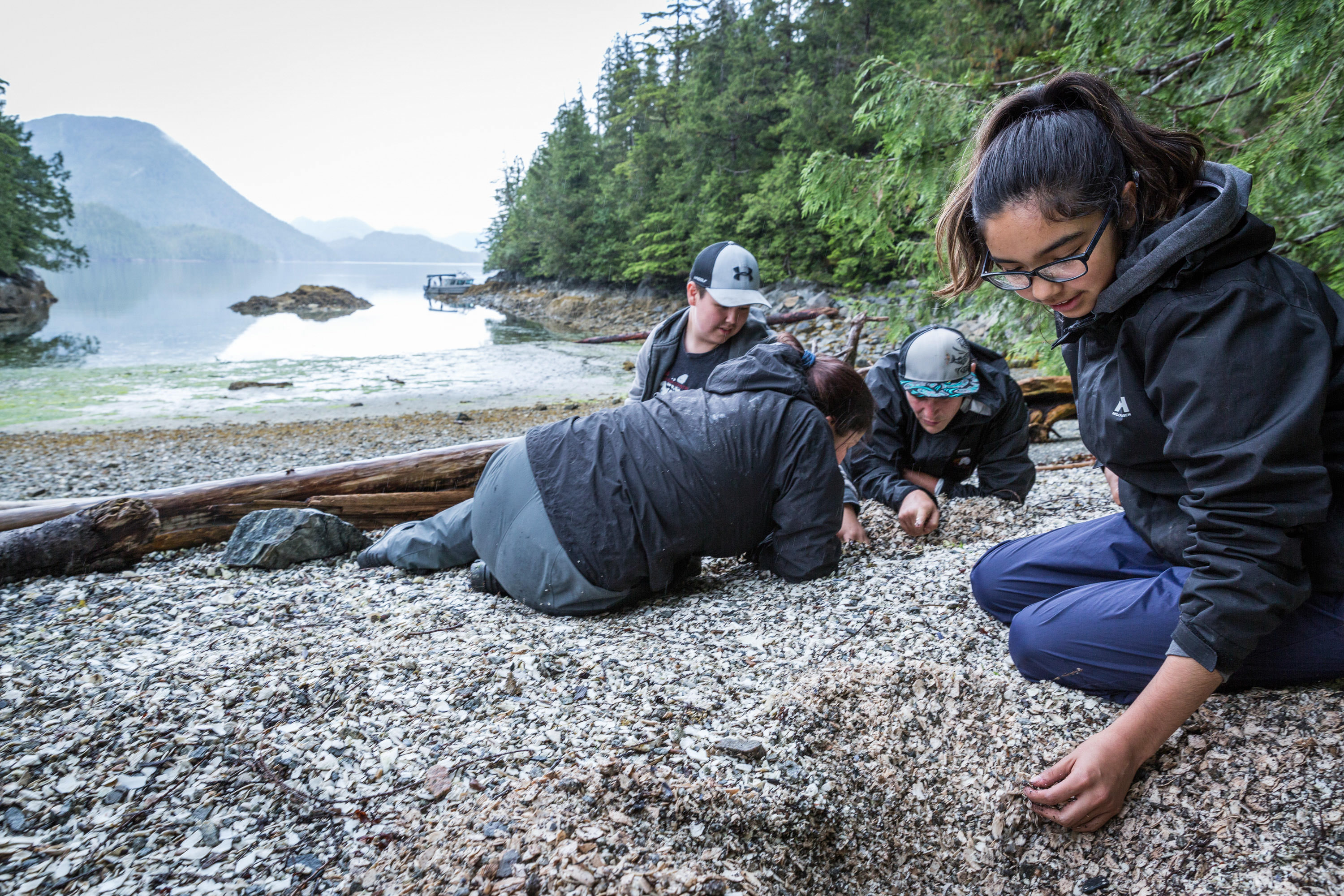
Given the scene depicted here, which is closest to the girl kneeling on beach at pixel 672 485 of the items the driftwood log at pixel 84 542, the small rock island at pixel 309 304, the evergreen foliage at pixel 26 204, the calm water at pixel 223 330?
the driftwood log at pixel 84 542

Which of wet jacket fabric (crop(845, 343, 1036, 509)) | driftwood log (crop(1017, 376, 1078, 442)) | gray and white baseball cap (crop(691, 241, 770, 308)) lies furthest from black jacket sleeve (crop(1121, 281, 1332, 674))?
driftwood log (crop(1017, 376, 1078, 442))

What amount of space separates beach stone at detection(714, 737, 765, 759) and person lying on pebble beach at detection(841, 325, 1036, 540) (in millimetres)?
2046

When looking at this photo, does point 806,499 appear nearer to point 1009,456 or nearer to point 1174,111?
point 1009,456

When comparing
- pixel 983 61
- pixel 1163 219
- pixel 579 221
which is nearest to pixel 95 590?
pixel 1163 219

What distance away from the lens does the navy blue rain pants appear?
1768 mm

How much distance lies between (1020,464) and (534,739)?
3.26 meters

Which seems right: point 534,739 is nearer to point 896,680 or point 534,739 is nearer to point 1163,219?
point 896,680

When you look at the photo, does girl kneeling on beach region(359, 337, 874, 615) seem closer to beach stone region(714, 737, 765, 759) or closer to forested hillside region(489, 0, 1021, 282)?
beach stone region(714, 737, 765, 759)

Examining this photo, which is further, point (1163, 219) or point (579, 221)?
point (579, 221)

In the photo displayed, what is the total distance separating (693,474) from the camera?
2703mm

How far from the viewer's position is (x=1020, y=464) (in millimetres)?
4125

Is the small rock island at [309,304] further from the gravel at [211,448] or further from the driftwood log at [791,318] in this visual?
the gravel at [211,448]

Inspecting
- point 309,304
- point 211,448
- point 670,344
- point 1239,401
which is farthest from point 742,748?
point 309,304

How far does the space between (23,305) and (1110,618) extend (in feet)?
144
